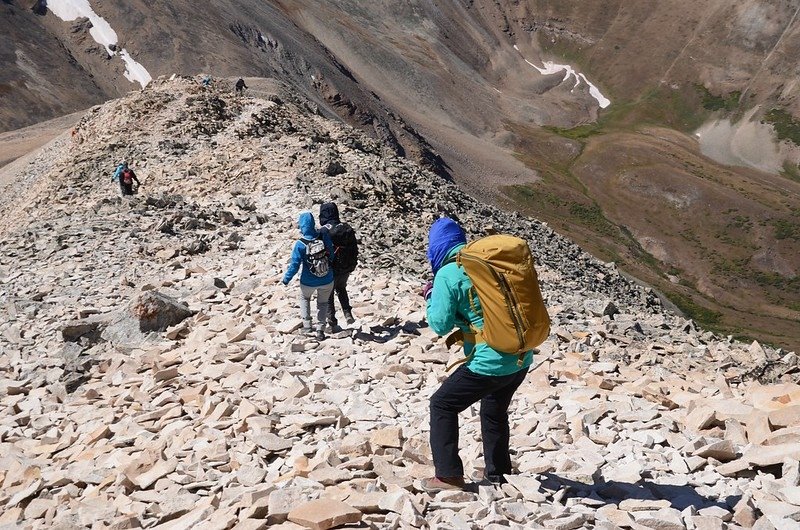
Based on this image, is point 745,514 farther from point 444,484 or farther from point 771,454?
point 444,484

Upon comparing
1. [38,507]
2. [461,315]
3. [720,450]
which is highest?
[461,315]

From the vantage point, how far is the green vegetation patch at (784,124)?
133375 millimetres

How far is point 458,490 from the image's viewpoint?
6.40 m

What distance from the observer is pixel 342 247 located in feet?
39.2

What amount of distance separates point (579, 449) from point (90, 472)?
5816 millimetres

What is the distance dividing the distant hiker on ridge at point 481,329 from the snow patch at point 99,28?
94.7 meters

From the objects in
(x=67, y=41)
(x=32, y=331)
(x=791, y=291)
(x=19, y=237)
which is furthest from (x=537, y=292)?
(x=67, y=41)

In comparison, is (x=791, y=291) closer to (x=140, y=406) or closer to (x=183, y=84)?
(x=183, y=84)

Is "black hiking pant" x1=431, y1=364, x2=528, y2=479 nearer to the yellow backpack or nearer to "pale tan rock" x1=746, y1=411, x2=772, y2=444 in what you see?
the yellow backpack

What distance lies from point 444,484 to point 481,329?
59.7 inches

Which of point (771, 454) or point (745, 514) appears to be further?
point (771, 454)

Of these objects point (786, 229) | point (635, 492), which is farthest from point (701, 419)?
point (786, 229)

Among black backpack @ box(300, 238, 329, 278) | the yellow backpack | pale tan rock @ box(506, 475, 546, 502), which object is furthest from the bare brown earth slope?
the yellow backpack

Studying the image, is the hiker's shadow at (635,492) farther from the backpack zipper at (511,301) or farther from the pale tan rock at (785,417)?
the backpack zipper at (511,301)
